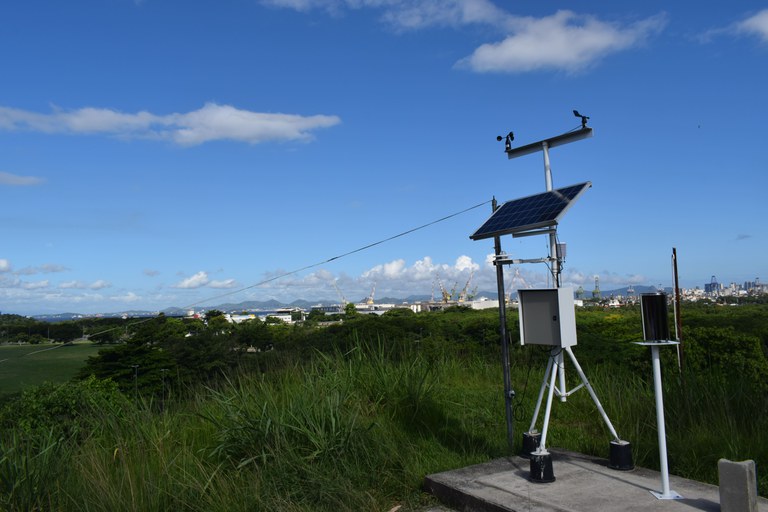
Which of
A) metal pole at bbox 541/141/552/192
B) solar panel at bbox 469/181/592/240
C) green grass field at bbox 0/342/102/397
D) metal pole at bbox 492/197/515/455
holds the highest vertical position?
metal pole at bbox 541/141/552/192

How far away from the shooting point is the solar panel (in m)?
5.05

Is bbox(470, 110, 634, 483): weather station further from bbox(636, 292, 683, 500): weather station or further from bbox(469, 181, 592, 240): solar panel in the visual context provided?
bbox(636, 292, 683, 500): weather station

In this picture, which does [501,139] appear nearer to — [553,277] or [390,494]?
[553,277]

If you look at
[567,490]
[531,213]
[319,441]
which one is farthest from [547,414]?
[319,441]

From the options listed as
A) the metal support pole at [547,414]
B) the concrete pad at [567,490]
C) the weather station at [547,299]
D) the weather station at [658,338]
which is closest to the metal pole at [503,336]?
the weather station at [547,299]

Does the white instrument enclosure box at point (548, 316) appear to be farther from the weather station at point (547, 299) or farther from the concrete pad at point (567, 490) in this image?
the concrete pad at point (567, 490)

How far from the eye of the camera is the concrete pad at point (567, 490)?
4348 mm

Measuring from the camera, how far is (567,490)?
4738mm

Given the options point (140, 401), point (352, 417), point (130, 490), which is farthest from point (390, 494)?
point (140, 401)

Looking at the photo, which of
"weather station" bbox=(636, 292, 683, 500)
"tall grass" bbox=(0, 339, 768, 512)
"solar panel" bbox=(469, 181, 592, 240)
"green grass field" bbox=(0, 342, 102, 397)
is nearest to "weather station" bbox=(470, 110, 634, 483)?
"solar panel" bbox=(469, 181, 592, 240)

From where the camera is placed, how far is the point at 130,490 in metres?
4.68

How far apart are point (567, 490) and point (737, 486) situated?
1229 millimetres

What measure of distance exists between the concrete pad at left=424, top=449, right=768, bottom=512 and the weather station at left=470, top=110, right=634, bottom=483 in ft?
0.61

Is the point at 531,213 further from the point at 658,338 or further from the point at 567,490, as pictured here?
the point at 567,490
